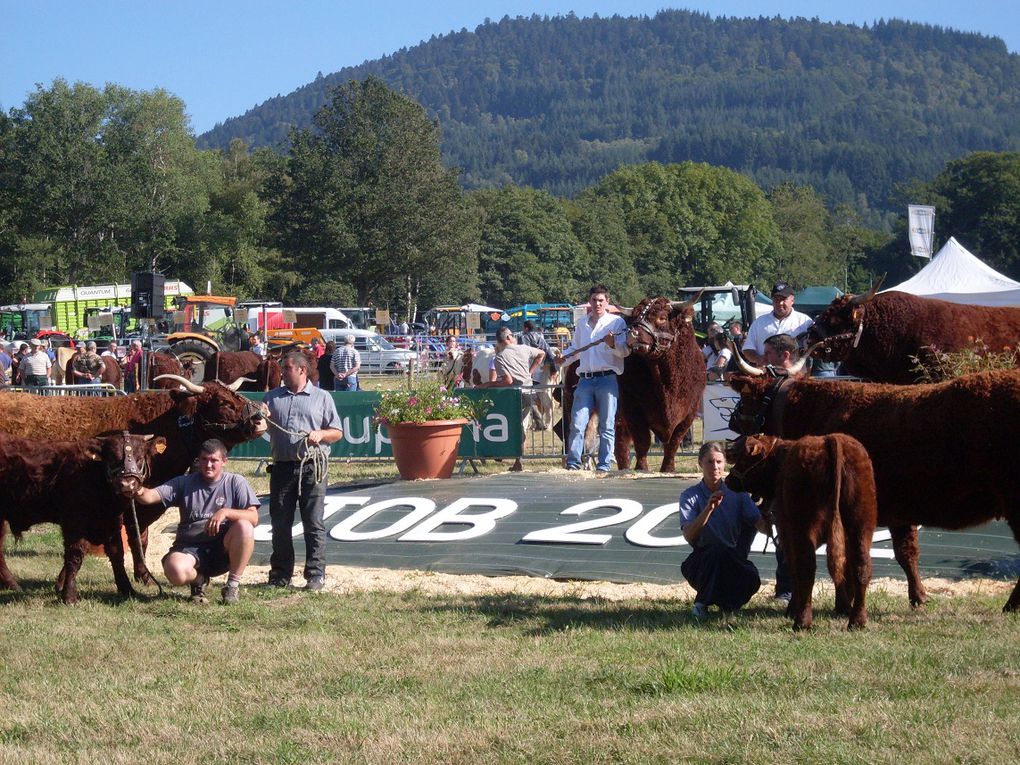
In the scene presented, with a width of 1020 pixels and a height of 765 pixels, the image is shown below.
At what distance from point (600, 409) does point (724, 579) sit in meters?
5.06

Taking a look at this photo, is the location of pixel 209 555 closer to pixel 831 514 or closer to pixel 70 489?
pixel 70 489

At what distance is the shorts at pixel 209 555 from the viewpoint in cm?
879

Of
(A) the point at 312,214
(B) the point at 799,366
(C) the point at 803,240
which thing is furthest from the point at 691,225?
(B) the point at 799,366

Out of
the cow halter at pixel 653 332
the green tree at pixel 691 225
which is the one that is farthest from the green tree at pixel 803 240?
the cow halter at pixel 653 332

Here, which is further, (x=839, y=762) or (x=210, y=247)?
(x=210, y=247)

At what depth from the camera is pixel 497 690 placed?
5828 mm

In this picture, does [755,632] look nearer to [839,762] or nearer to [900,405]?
[900,405]

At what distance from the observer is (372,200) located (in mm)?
70438

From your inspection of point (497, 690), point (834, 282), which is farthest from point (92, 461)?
point (834, 282)

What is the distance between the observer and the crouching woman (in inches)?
300

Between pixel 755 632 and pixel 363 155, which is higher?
pixel 363 155

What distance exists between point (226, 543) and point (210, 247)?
6971 cm

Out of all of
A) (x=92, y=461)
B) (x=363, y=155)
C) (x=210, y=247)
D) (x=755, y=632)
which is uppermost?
(x=363, y=155)

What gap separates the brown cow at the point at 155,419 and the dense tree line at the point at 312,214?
59.3 metres
